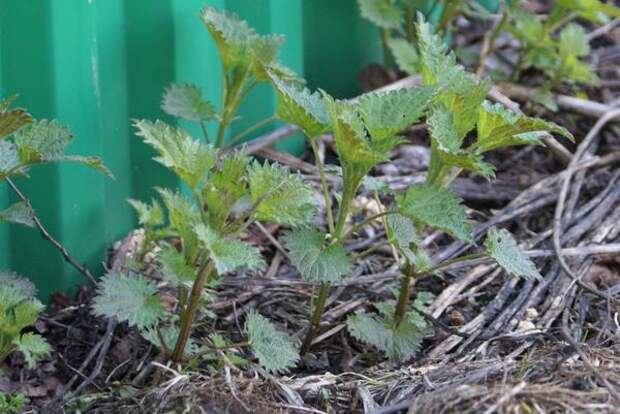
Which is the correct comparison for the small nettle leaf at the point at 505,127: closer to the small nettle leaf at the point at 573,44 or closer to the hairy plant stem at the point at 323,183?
the hairy plant stem at the point at 323,183

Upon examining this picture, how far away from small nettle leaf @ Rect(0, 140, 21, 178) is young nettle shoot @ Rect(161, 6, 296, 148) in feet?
1.50

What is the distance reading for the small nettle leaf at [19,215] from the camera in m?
1.80

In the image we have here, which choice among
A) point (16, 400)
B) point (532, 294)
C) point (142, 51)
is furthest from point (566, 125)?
point (16, 400)

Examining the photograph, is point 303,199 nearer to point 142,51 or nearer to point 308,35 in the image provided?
point 142,51

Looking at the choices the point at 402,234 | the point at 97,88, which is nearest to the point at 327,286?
the point at 402,234

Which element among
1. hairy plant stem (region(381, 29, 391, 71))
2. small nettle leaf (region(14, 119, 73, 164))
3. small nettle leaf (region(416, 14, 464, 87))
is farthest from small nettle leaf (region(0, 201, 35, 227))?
hairy plant stem (region(381, 29, 391, 71))

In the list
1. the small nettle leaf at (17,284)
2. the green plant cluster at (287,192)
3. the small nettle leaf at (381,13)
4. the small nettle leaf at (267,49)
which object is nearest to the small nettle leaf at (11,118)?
the green plant cluster at (287,192)

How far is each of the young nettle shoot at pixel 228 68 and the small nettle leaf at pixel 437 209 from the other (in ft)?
1.47

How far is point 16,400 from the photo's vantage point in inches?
69.4

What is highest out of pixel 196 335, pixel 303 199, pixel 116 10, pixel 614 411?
pixel 116 10

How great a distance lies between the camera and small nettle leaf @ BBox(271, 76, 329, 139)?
178 cm

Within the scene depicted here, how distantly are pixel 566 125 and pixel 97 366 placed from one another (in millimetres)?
1517

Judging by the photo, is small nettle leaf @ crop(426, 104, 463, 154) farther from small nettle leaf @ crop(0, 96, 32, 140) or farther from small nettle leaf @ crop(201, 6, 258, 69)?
small nettle leaf @ crop(0, 96, 32, 140)

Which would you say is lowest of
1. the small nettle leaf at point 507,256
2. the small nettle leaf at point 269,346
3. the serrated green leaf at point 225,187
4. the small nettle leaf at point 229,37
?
the small nettle leaf at point 269,346
